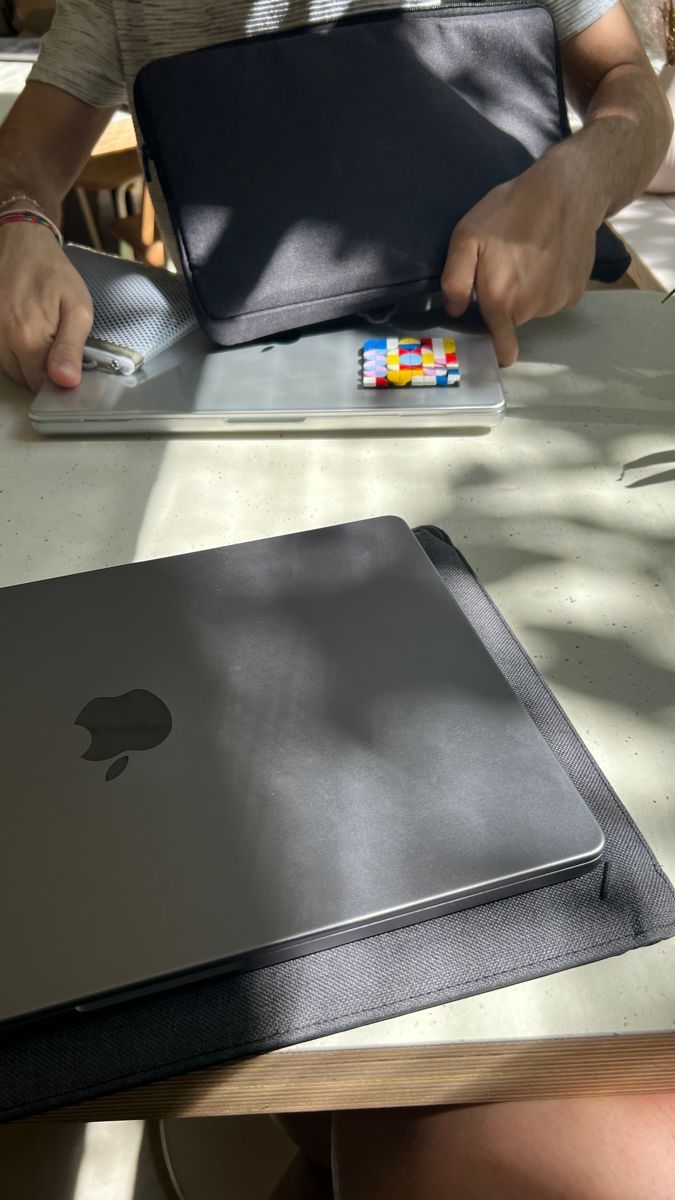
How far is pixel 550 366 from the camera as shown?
925mm

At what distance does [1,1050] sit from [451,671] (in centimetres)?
30

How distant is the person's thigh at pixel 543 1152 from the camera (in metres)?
0.49

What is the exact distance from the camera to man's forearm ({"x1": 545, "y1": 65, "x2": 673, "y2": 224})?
36.7 inches

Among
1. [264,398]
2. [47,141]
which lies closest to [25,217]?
[47,141]

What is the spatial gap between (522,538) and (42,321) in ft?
1.65

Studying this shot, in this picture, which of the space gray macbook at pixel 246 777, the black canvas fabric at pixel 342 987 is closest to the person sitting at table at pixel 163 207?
the space gray macbook at pixel 246 777

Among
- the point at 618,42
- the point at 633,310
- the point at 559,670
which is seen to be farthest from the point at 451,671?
the point at 618,42

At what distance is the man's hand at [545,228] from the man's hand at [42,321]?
0.36m

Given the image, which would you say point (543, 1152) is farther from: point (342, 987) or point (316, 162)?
point (316, 162)

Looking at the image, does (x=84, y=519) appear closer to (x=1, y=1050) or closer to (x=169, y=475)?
(x=169, y=475)

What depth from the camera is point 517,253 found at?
2.90 ft

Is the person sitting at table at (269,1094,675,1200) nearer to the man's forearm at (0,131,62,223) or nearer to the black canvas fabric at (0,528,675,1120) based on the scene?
the black canvas fabric at (0,528,675,1120)

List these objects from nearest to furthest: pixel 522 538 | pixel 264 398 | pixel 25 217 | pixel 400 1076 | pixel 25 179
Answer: pixel 400 1076 < pixel 522 538 < pixel 264 398 < pixel 25 217 < pixel 25 179

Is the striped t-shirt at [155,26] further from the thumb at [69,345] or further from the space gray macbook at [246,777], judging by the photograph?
the space gray macbook at [246,777]
